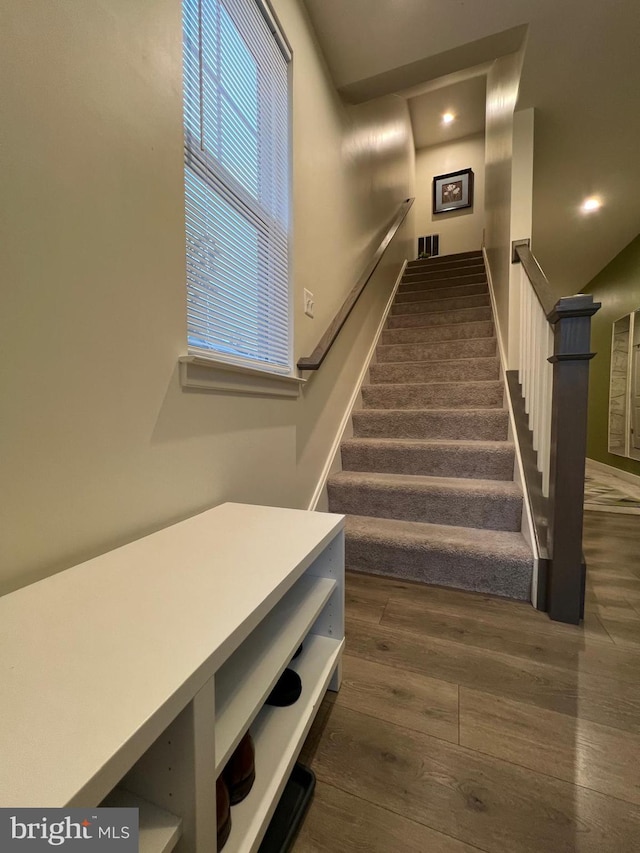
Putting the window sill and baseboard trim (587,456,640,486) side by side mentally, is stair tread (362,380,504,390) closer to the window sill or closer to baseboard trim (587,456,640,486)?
the window sill

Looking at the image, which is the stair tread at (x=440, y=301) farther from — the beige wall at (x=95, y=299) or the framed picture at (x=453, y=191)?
the beige wall at (x=95, y=299)

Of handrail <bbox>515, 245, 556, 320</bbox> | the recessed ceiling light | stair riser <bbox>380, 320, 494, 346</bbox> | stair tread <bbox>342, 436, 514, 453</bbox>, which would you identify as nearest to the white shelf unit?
handrail <bbox>515, 245, 556, 320</bbox>

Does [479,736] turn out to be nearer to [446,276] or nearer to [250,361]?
[250,361]

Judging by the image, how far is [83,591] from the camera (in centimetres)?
57

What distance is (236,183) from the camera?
49.4 inches

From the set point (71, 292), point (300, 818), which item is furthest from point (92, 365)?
point (300, 818)

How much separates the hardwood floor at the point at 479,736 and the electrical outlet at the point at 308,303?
140cm

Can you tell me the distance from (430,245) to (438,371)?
3787mm

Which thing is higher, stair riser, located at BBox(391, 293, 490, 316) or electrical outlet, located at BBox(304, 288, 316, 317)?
stair riser, located at BBox(391, 293, 490, 316)

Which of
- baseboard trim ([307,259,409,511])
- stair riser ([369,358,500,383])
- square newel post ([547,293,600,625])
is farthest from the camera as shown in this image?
stair riser ([369,358,500,383])

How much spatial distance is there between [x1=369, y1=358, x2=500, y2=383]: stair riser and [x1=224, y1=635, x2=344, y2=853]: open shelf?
2189 mm

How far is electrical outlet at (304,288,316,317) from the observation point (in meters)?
1.78

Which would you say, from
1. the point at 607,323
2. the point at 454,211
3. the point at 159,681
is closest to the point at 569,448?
the point at 159,681

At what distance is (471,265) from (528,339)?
2763mm
